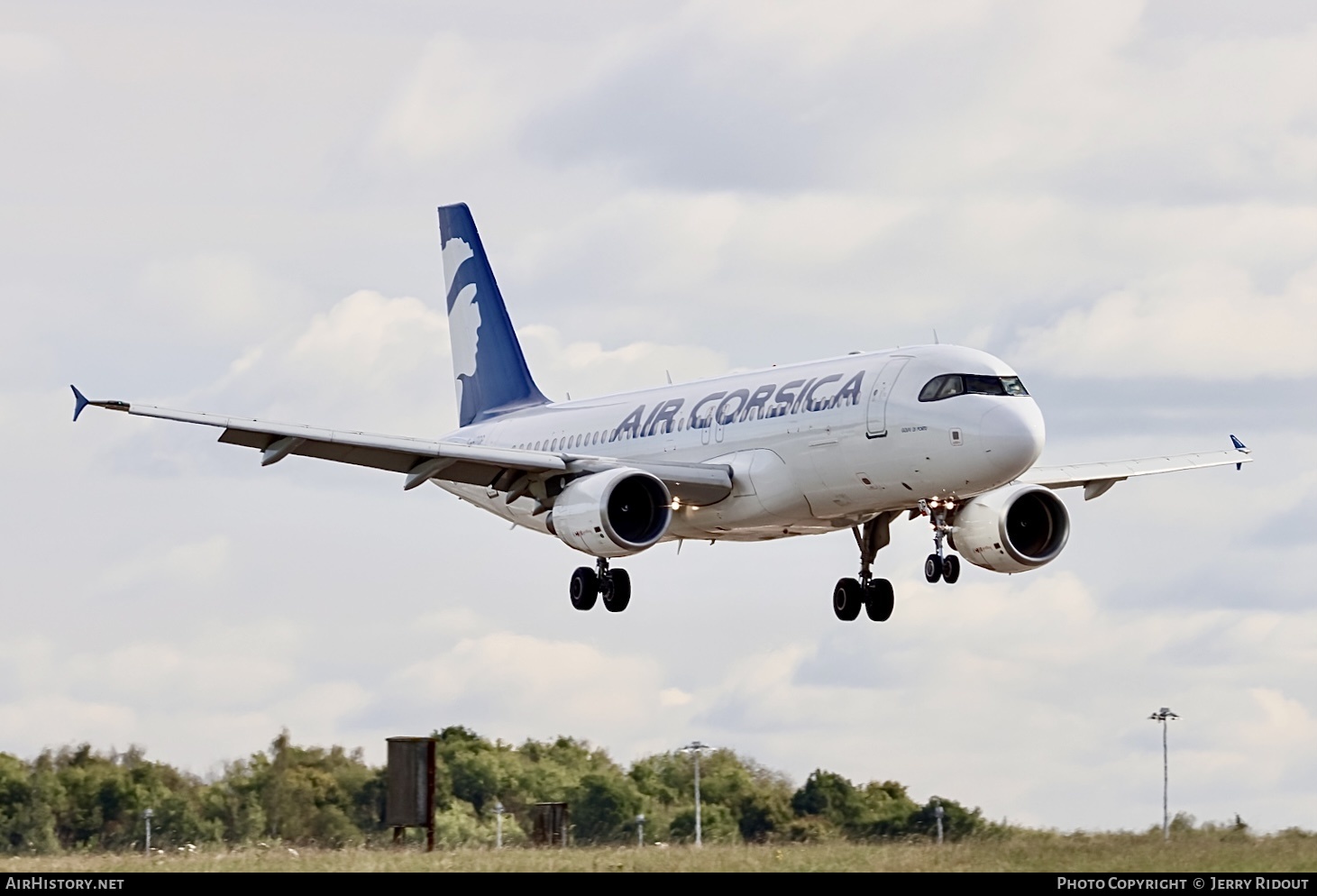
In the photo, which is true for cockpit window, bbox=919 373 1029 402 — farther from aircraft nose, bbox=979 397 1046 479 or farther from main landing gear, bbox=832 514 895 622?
main landing gear, bbox=832 514 895 622

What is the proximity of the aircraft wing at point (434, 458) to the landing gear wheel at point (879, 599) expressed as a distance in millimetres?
4334

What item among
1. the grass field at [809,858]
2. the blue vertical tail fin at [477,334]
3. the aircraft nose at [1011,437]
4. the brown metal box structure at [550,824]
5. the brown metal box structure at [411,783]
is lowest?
the grass field at [809,858]

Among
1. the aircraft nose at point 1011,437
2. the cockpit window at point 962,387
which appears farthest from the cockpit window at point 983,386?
the aircraft nose at point 1011,437

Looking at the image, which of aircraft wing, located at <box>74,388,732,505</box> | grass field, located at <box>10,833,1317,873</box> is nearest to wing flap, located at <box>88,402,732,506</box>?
aircraft wing, located at <box>74,388,732,505</box>

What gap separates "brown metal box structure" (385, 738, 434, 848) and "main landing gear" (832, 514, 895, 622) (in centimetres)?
1537

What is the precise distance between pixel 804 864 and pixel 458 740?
1273 cm

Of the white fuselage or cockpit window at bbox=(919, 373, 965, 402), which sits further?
cockpit window at bbox=(919, 373, 965, 402)

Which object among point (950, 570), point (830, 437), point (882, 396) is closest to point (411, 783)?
point (830, 437)

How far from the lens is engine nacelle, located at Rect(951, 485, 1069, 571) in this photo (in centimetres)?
4225

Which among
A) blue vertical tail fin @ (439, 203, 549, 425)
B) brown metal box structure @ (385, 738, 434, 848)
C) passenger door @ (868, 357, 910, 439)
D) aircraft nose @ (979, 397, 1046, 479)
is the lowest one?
brown metal box structure @ (385, 738, 434, 848)

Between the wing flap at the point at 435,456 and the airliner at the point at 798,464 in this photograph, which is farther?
the wing flap at the point at 435,456

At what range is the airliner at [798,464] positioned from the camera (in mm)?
39062

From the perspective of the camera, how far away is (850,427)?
1577 inches

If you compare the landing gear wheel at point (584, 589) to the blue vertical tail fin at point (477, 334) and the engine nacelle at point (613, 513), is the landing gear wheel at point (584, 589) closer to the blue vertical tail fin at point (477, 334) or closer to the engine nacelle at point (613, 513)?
the engine nacelle at point (613, 513)
